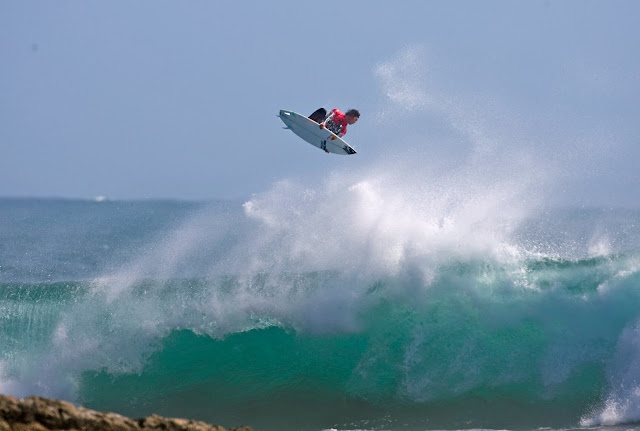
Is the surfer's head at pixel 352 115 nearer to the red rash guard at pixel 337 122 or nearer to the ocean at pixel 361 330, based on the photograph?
the red rash guard at pixel 337 122

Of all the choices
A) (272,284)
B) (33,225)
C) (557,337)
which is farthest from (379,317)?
(33,225)

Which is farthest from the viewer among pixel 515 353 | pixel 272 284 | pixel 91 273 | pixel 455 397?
pixel 91 273

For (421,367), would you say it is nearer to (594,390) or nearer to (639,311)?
(594,390)

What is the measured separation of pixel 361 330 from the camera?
467 inches

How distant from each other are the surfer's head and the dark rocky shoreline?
28.9 ft

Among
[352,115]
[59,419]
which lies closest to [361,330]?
[352,115]

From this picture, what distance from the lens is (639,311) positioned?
11.7m

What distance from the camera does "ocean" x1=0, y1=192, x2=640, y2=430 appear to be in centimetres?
1054

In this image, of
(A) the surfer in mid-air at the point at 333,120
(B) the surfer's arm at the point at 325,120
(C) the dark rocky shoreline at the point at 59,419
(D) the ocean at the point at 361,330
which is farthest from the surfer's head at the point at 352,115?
(C) the dark rocky shoreline at the point at 59,419

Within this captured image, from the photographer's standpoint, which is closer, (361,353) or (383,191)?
(361,353)

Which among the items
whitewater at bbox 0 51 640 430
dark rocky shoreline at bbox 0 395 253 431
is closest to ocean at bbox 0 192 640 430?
whitewater at bbox 0 51 640 430

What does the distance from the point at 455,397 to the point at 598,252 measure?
435cm

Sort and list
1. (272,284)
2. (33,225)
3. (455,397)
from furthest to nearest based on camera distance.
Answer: (33,225), (272,284), (455,397)

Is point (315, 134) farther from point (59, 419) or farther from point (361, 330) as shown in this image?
point (59, 419)
